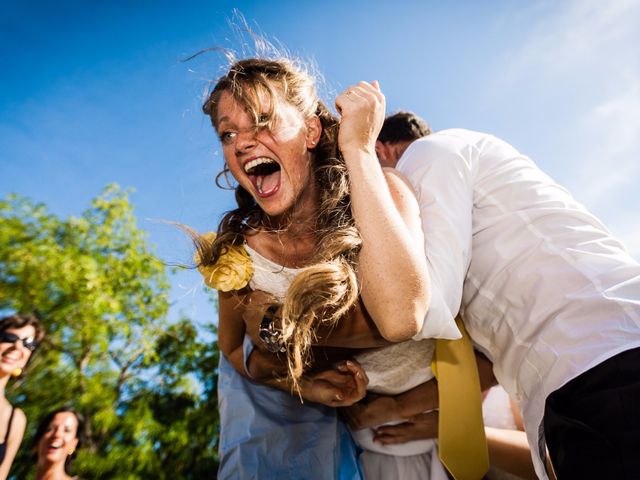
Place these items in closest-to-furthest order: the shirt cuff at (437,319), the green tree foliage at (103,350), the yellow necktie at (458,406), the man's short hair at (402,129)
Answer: the shirt cuff at (437,319)
the yellow necktie at (458,406)
the man's short hair at (402,129)
the green tree foliage at (103,350)

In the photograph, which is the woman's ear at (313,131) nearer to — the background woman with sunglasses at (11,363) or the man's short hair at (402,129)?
the man's short hair at (402,129)

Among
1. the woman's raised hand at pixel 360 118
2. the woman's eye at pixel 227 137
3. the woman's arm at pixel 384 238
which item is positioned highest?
the woman's eye at pixel 227 137

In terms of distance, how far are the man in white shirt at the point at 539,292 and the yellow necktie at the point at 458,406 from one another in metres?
0.15

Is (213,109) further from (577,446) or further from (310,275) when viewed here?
(577,446)

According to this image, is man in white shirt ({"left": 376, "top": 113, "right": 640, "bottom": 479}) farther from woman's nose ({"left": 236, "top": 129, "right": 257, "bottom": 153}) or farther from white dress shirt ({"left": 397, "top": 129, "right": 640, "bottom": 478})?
woman's nose ({"left": 236, "top": 129, "right": 257, "bottom": 153})

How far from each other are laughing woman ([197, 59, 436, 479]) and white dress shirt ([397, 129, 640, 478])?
0.63 feet

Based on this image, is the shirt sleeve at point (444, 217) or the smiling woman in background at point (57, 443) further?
the smiling woman in background at point (57, 443)

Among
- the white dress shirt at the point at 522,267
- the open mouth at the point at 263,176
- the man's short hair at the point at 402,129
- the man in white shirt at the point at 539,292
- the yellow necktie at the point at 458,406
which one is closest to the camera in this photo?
the man in white shirt at the point at 539,292

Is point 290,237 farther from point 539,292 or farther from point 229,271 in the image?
point 539,292

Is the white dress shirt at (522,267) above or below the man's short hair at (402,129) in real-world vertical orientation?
below

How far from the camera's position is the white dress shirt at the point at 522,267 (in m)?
1.21

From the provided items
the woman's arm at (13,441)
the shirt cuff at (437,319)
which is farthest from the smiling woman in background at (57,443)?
the shirt cuff at (437,319)

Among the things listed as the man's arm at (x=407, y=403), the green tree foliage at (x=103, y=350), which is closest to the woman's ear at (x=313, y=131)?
the man's arm at (x=407, y=403)

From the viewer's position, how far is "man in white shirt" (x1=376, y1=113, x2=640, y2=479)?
43.6 inches
